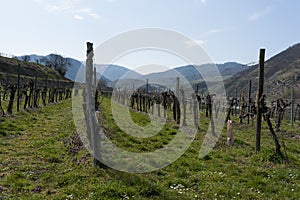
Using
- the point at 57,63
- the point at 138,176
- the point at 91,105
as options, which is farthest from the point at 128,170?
the point at 57,63

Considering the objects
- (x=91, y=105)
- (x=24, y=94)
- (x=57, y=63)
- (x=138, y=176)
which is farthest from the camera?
(x=57, y=63)

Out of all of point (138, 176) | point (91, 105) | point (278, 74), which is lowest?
point (138, 176)

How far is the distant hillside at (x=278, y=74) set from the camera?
4599 inches

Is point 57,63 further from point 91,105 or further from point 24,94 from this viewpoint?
point 91,105

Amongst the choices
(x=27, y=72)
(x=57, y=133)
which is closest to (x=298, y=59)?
(x=27, y=72)

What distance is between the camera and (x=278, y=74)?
5394 inches

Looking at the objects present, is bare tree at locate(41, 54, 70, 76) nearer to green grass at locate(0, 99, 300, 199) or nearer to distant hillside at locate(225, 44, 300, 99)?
distant hillside at locate(225, 44, 300, 99)

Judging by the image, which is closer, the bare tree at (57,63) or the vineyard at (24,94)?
the vineyard at (24,94)

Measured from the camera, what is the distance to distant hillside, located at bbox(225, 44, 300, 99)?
117m

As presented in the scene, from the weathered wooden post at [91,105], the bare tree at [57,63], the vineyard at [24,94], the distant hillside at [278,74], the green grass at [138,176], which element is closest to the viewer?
the green grass at [138,176]

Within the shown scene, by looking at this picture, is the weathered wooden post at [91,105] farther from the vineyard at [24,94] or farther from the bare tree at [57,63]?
the bare tree at [57,63]

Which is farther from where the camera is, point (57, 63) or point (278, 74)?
point (57, 63)

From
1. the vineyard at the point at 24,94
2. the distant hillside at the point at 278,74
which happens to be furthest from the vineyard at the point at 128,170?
the distant hillside at the point at 278,74

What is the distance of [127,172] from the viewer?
9.49 m
